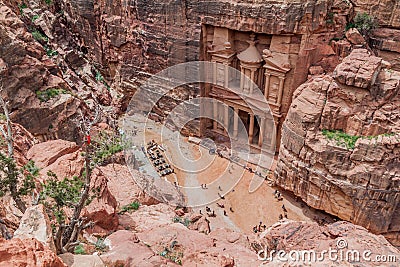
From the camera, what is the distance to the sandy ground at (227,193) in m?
17.9

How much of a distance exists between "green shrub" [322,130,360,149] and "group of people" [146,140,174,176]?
31.9 ft

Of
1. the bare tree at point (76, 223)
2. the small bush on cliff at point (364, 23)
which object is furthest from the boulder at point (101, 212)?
the small bush on cliff at point (364, 23)

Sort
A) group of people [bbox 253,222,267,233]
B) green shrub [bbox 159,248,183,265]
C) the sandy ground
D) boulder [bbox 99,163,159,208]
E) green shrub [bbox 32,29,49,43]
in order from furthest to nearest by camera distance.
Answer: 1. green shrub [bbox 32,29,49,43]
2. the sandy ground
3. group of people [bbox 253,222,267,233]
4. boulder [bbox 99,163,159,208]
5. green shrub [bbox 159,248,183,265]

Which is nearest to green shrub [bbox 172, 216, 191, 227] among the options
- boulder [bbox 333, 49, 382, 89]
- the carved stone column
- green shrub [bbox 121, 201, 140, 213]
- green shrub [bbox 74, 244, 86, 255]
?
green shrub [bbox 121, 201, 140, 213]

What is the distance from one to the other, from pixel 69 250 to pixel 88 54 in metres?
24.4

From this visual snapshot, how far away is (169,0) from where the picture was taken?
67.7 feet

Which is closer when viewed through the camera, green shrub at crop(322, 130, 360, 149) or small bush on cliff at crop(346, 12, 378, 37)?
green shrub at crop(322, 130, 360, 149)

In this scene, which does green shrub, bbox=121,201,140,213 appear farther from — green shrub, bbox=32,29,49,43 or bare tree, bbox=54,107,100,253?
green shrub, bbox=32,29,49,43

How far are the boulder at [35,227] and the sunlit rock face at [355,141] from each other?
13113 mm

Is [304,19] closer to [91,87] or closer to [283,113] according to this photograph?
[283,113]

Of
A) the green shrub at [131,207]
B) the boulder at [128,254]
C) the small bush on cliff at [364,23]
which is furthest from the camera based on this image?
the small bush on cliff at [364,23]

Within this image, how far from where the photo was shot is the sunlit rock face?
14828 millimetres

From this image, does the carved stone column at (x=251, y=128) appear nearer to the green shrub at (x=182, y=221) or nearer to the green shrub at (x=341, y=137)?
the green shrub at (x=341, y=137)

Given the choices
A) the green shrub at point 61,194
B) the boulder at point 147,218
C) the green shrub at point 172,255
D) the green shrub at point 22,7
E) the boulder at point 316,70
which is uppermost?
the green shrub at point 22,7
